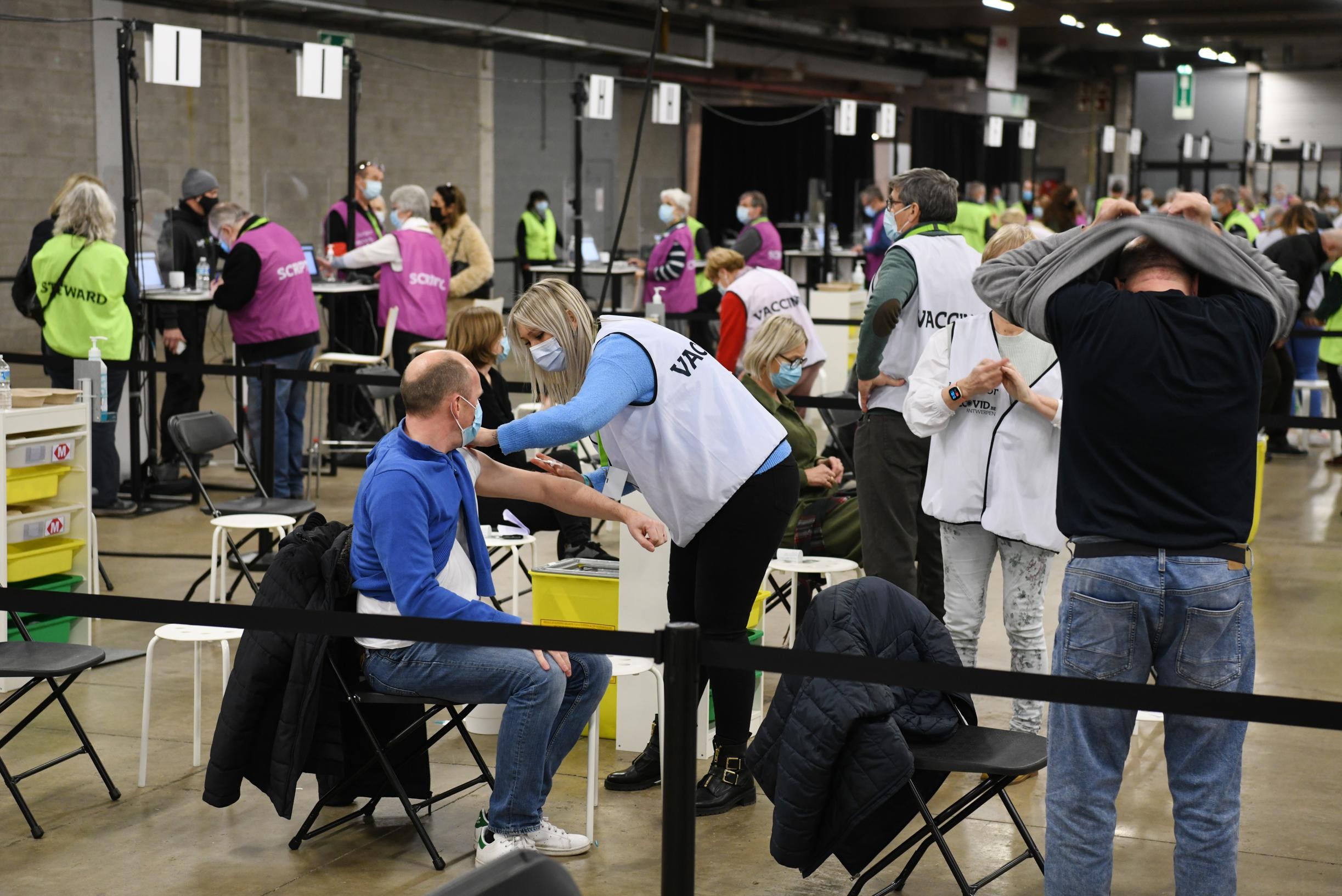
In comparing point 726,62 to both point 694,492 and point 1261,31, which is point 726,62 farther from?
point 694,492

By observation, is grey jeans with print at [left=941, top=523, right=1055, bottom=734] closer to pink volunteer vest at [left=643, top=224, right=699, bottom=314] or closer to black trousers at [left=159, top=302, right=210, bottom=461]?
black trousers at [left=159, top=302, right=210, bottom=461]

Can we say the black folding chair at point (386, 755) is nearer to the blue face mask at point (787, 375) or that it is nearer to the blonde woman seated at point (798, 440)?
the blonde woman seated at point (798, 440)

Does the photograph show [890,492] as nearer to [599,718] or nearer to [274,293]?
[599,718]

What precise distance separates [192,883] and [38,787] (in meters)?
0.77

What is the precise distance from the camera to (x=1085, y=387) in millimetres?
2314

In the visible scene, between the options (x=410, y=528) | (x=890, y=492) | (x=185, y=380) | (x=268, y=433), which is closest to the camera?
(x=410, y=528)

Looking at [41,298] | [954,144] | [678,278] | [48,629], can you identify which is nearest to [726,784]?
[48,629]

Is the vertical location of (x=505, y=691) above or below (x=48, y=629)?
above

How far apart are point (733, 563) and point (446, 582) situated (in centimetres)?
62

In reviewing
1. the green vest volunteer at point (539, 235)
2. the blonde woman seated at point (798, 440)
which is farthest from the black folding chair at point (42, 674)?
the green vest volunteer at point (539, 235)

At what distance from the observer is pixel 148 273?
7508 millimetres

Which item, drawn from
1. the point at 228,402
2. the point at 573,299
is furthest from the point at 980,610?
the point at 228,402

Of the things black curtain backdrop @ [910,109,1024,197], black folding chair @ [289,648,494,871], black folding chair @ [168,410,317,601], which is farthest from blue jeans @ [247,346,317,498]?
black curtain backdrop @ [910,109,1024,197]

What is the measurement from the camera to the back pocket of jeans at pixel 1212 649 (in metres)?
2.31
